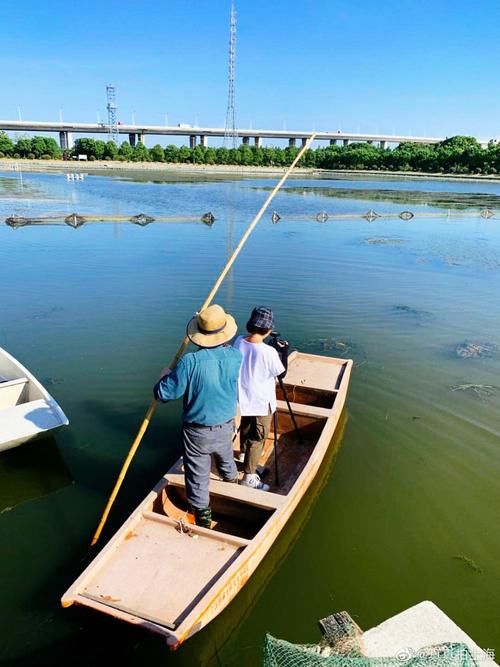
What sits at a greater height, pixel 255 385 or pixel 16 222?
pixel 16 222

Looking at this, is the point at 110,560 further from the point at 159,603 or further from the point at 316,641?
the point at 316,641

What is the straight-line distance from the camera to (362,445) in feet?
23.4

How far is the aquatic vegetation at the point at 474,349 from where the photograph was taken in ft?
33.4

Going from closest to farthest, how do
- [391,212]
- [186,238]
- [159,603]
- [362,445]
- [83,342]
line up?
1. [159,603]
2. [362,445]
3. [83,342]
4. [186,238]
5. [391,212]

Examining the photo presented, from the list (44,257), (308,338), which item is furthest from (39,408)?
(44,257)

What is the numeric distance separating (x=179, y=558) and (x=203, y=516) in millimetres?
614

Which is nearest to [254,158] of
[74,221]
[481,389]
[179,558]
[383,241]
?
[74,221]

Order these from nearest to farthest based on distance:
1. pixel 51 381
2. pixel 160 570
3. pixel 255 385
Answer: pixel 160 570 → pixel 255 385 → pixel 51 381

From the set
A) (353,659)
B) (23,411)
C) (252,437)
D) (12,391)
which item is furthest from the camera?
(12,391)

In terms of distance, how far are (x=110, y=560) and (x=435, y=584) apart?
123 inches

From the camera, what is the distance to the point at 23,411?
6270 mm

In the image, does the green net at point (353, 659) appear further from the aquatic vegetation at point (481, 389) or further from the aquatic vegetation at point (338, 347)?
the aquatic vegetation at point (338, 347)

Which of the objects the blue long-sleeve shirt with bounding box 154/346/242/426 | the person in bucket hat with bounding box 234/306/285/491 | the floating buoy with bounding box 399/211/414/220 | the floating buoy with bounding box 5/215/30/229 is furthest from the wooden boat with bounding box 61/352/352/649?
the floating buoy with bounding box 399/211/414/220

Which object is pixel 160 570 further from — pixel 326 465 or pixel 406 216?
pixel 406 216
